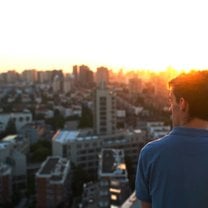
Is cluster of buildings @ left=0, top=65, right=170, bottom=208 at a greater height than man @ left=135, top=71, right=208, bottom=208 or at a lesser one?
lesser

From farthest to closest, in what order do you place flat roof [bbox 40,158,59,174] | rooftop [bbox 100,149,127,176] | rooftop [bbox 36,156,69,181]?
flat roof [bbox 40,158,59,174] → rooftop [bbox 36,156,69,181] → rooftop [bbox 100,149,127,176]

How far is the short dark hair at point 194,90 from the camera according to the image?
1.98 ft

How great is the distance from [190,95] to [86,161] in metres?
7.85

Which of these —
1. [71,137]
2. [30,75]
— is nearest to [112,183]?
[71,137]

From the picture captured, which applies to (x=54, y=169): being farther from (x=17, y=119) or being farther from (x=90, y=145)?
(x=17, y=119)

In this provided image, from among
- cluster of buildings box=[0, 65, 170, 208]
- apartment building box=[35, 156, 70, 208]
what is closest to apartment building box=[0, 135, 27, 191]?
cluster of buildings box=[0, 65, 170, 208]

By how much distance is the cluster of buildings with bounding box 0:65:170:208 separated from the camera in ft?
19.5

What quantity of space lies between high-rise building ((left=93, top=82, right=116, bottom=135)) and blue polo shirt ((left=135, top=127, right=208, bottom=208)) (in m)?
8.73

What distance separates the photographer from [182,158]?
23.8 inches

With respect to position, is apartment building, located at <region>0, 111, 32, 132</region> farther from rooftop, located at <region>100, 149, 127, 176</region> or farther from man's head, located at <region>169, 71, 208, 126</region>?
man's head, located at <region>169, 71, 208, 126</region>

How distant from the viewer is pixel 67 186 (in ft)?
22.1

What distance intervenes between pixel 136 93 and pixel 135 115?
5741 mm

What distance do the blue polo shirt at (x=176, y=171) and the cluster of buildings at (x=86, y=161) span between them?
13.6ft

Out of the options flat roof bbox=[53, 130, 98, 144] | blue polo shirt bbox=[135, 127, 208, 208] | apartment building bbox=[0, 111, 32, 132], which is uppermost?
blue polo shirt bbox=[135, 127, 208, 208]
